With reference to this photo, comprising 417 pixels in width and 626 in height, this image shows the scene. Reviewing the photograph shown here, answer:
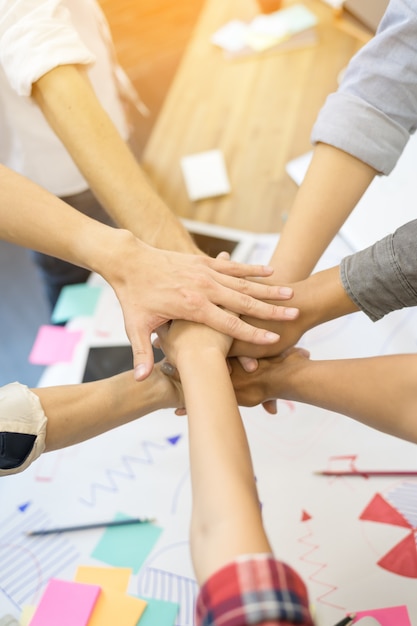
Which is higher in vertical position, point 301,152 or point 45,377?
point 301,152

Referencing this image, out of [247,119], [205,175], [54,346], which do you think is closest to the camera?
[54,346]

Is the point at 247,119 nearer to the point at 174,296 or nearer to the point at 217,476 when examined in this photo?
the point at 174,296

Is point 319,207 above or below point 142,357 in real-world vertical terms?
above

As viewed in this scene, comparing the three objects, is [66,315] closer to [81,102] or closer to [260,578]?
[81,102]

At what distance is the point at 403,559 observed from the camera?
Answer: 2.66 feet

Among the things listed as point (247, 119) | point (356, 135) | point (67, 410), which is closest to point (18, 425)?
point (67, 410)

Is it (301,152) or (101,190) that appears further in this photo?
(301,152)

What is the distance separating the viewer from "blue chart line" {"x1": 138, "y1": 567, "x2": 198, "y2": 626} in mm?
813

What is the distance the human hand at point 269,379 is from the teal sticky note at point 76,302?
0.41 metres

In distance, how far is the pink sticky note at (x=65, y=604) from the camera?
31.9 inches

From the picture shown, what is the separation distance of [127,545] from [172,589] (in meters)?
0.09

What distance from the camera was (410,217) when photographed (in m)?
1.13

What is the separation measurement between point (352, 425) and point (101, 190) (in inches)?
21.1

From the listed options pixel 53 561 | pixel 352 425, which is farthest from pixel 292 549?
pixel 53 561
